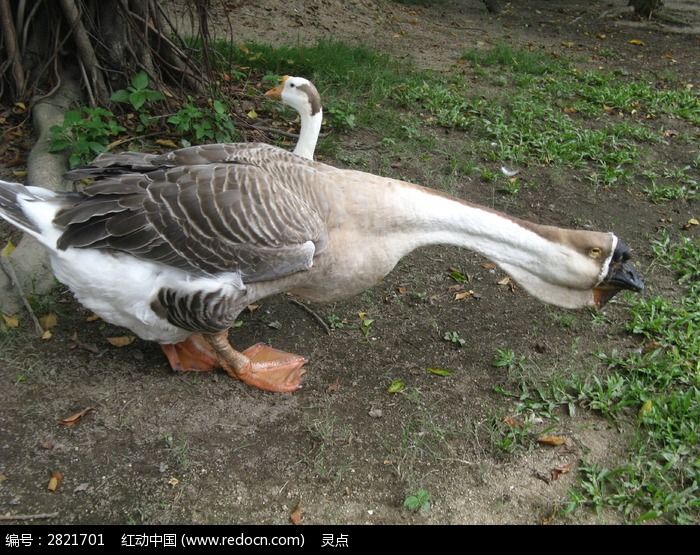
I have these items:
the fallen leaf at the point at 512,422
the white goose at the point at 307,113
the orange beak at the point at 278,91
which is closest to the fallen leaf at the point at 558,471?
the fallen leaf at the point at 512,422

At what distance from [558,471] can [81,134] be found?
3978 millimetres

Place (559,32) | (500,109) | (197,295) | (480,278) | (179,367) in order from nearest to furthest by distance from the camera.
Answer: (197,295), (179,367), (480,278), (500,109), (559,32)

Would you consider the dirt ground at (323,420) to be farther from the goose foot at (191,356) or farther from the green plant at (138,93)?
the green plant at (138,93)

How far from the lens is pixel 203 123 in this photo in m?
4.97

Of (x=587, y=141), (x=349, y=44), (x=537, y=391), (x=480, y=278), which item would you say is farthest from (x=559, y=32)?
(x=537, y=391)

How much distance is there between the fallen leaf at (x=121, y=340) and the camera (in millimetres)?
3432

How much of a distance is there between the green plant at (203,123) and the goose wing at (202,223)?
202 cm

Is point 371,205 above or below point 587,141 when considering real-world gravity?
above

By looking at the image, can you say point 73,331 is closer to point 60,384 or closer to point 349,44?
point 60,384

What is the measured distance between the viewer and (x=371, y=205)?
121 inches

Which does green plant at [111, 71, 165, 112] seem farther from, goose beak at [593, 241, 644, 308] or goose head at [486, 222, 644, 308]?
goose beak at [593, 241, 644, 308]

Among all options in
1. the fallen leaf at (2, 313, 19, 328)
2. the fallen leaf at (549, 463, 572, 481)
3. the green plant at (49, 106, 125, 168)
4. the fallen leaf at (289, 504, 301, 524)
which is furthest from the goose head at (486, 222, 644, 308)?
the green plant at (49, 106, 125, 168)

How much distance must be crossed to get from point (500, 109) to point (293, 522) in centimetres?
537

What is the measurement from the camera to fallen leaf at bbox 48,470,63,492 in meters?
2.57
